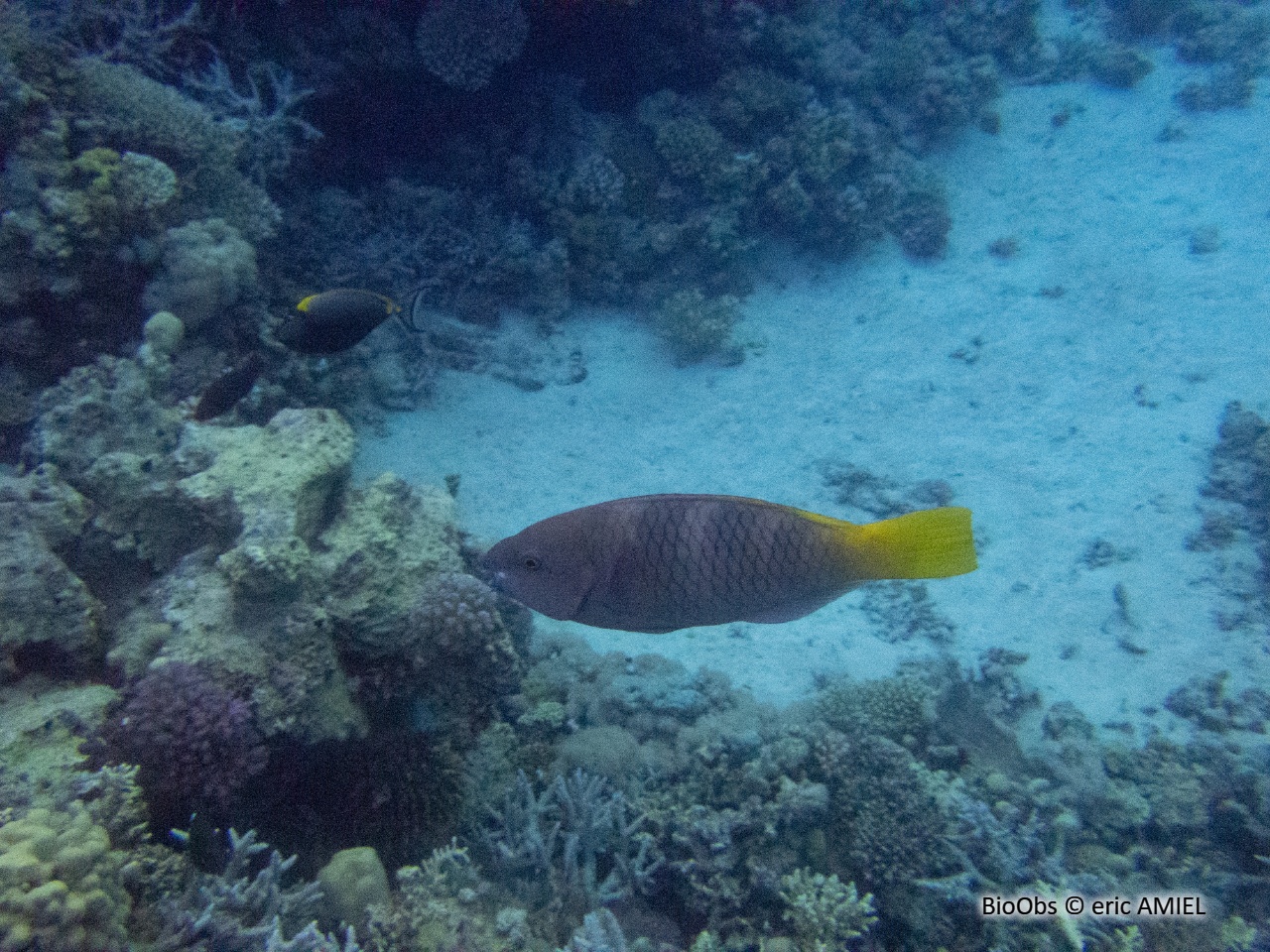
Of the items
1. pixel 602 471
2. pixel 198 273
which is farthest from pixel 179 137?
pixel 602 471

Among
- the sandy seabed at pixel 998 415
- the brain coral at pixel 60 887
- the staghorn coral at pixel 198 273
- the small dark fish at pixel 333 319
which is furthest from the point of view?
the sandy seabed at pixel 998 415

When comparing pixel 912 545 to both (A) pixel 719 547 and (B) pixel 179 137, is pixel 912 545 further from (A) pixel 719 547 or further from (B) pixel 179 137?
(B) pixel 179 137

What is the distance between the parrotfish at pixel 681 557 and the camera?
191 centimetres

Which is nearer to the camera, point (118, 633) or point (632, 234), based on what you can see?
point (118, 633)

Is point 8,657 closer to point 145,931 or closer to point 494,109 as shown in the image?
point 145,931

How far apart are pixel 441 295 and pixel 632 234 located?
280cm

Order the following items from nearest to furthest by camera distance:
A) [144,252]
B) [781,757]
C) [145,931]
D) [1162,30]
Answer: [145,931] < [781,757] < [144,252] < [1162,30]

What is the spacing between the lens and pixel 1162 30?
46.3ft

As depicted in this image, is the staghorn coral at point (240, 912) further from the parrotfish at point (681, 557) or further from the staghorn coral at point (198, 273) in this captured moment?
the staghorn coral at point (198, 273)

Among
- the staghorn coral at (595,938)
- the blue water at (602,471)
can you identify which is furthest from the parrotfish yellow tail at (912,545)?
the staghorn coral at (595,938)

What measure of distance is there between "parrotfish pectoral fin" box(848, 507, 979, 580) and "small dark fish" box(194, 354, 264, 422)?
4.12 meters

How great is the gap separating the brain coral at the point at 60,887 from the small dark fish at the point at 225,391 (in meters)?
2.73

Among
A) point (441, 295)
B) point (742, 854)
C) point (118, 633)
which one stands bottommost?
point (742, 854)

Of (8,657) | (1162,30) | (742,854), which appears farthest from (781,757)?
(1162,30)
